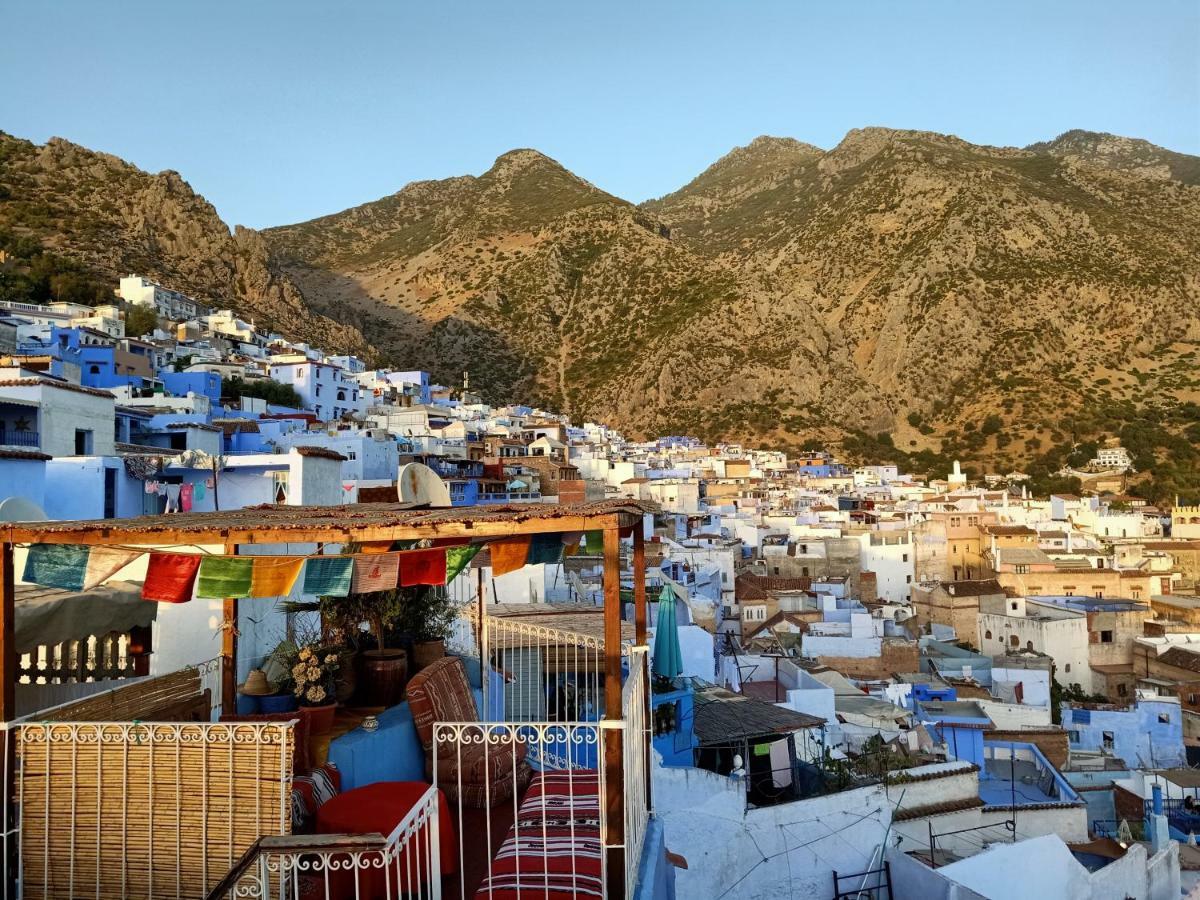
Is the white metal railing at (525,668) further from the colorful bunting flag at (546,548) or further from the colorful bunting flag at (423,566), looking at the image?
the colorful bunting flag at (423,566)

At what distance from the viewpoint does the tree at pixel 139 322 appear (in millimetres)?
50062

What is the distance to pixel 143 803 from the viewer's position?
423 centimetres

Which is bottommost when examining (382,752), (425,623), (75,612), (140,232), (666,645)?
(666,645)

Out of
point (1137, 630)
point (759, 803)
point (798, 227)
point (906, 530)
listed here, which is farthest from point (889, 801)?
point (798, 227)

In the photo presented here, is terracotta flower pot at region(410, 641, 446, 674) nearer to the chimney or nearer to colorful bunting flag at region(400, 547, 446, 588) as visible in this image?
colorful bunting flag at region(400, 547, 446, 588)

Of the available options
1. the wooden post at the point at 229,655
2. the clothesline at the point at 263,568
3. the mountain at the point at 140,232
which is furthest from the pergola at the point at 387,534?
the mountain at the point at 140,232

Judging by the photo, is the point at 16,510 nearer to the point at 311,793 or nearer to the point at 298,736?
the point at 298,736

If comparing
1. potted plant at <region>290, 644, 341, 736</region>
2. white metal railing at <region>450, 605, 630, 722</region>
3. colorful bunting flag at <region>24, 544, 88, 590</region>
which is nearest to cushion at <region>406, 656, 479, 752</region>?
white metal railing at <region>450, 605, 630, 722</region>

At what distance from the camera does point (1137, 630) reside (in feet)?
93.5

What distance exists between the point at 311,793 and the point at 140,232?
7491 cm

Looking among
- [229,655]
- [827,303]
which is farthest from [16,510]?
[827,303]

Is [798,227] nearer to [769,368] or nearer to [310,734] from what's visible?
[769,368]

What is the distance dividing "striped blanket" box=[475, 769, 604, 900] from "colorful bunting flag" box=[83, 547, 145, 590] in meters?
2.65

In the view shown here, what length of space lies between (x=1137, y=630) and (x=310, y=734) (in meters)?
30.5
